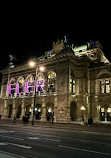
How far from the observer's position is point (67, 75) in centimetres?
3753

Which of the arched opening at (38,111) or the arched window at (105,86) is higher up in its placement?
the arched window at (105,86)

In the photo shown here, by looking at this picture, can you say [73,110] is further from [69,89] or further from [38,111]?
[38,111]

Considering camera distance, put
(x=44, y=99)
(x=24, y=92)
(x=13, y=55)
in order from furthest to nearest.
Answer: (x=13, y=55) → (x=24, y=92) → (x=44, y=99)

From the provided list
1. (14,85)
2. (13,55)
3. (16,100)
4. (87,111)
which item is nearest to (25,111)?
(16,100)

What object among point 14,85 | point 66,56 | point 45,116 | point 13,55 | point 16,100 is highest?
point 13,55

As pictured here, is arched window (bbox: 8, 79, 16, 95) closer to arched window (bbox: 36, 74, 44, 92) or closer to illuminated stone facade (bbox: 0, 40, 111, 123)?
illuminated stone facade (bbox: 0, 40, 111, 123)

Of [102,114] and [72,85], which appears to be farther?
[102,114]

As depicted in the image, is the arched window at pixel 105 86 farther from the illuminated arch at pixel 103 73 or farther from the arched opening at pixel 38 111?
the arched opening at pixel 38 111

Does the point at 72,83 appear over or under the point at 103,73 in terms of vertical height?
under

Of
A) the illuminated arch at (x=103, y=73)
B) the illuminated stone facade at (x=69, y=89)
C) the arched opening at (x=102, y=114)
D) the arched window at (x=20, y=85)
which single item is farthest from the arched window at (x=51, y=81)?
the arched opening at (x=102, y=114)

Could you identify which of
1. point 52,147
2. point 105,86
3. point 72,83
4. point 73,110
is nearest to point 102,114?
point 105,86

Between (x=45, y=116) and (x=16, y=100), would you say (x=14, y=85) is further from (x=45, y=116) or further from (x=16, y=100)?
(x=45, y=116)

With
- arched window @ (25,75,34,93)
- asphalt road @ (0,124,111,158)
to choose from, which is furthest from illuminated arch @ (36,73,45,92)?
asphalt road @ (0,124,111,158)

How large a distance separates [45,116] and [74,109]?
7315 millimetres
